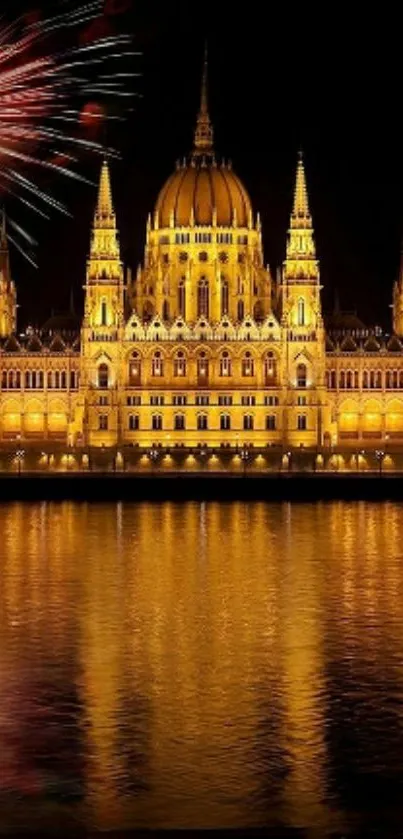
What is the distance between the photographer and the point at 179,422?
117m

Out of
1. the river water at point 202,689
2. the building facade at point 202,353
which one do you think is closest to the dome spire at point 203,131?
the building facade at point 202,353

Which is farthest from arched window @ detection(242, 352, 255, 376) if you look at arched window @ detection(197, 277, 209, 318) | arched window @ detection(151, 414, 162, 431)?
arched window @ detection(197, 277, 209, 318)

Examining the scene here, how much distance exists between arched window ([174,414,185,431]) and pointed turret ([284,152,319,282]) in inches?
471

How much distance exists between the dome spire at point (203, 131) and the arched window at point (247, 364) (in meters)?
16.7

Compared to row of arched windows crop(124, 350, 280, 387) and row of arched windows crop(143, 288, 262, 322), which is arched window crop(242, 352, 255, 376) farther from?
row of arched windows crop(143, 288, 262, 322)

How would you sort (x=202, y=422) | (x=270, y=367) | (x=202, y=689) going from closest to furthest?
(x=202, y=689)
(x=202, y=422)
(x=270, y=367)

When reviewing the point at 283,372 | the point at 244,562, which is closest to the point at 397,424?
the point at 283,372

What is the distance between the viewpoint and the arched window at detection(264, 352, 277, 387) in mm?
117562

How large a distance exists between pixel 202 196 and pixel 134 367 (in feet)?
45.7

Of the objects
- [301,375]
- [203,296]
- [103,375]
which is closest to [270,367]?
[301,375]

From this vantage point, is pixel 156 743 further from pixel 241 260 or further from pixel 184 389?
pixel 241 260

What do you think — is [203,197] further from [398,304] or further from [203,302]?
[398,304]

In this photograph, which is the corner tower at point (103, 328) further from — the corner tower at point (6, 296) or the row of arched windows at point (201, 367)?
the corner tower at point (6, 296)

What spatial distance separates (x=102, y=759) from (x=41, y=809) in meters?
2.62
